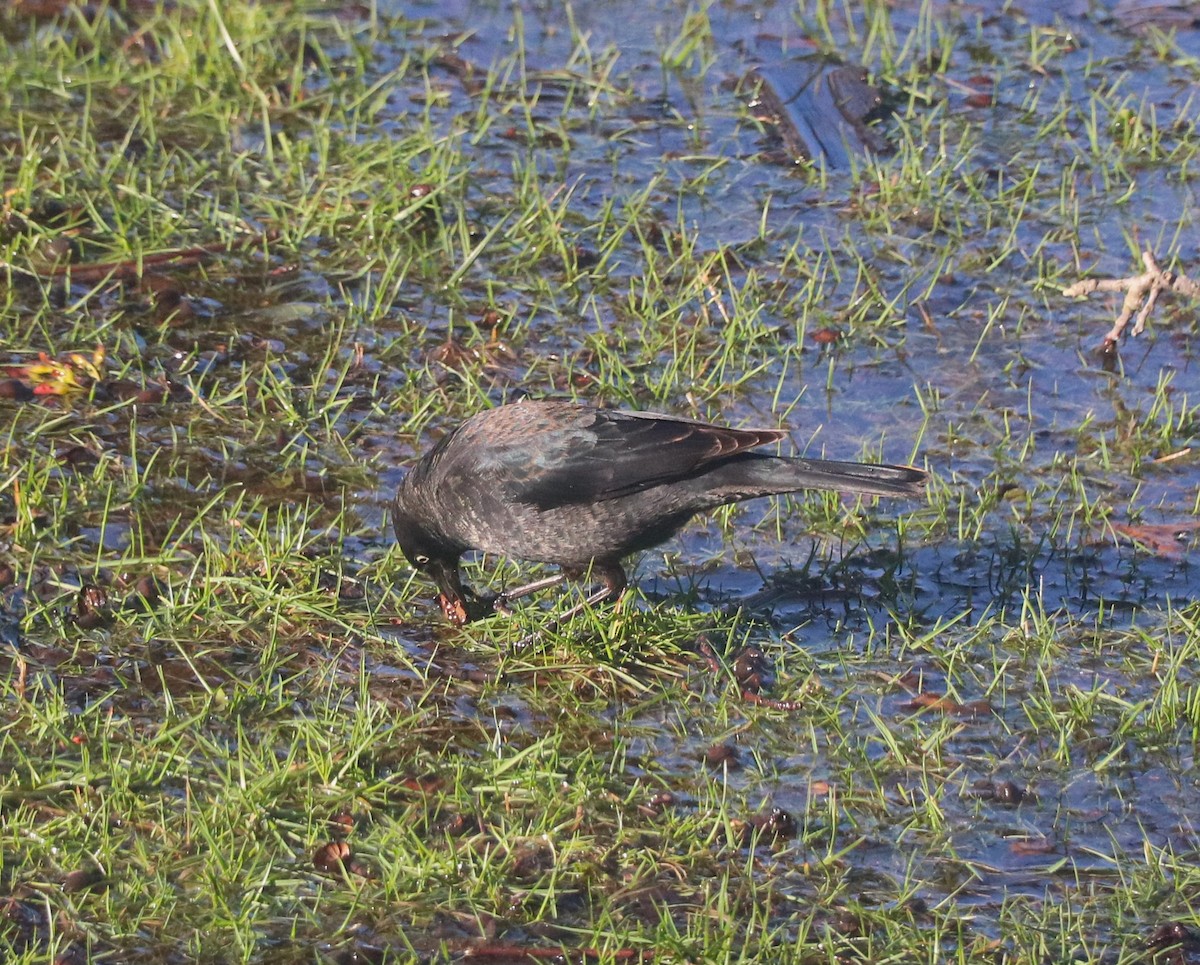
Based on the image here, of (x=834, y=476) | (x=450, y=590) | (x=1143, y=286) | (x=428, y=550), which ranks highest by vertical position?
(x=834, y=476)

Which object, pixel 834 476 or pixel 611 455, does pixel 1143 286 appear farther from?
pixel 611 455

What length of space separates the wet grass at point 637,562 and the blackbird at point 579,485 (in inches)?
9.4

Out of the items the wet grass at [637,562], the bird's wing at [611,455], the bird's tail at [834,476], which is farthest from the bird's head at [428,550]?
the bird's tail at [834,476]

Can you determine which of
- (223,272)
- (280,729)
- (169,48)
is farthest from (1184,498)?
(169,48)

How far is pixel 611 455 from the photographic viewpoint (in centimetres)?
595

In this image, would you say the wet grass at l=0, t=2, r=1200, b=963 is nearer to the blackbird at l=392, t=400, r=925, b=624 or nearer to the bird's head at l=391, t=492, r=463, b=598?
the bird's head at l=391, t=492, r=463, b=598

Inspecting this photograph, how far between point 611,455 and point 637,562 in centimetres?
78

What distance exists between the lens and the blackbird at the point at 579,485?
5848mm

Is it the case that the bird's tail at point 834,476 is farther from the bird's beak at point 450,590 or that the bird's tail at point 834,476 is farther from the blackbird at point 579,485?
the bird's beak at point 450,590

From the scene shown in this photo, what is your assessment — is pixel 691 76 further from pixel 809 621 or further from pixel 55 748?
pixel 55 748

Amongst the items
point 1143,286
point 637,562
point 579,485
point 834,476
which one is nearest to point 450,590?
point 579,485

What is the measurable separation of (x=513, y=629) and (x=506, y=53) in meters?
5.04

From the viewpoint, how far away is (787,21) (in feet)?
34.5

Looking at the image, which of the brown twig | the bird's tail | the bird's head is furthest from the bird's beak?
the brown twig
